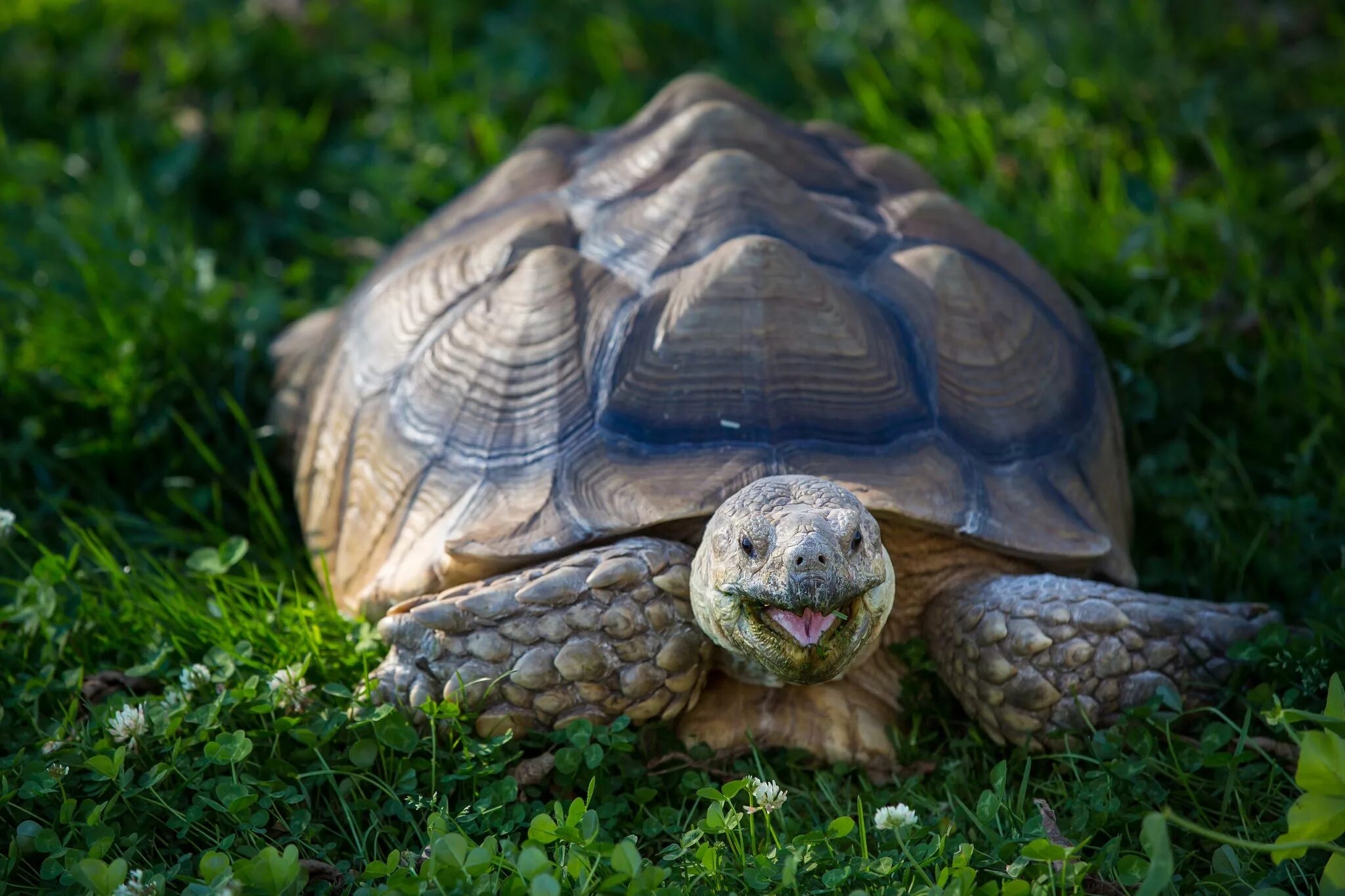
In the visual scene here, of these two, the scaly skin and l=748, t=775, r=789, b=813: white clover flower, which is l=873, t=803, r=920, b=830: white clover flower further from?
the scaly skin

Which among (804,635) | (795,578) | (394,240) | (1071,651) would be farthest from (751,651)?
(394,240)

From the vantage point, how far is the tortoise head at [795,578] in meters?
2.36

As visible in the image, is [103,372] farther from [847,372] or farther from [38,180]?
[847,372]

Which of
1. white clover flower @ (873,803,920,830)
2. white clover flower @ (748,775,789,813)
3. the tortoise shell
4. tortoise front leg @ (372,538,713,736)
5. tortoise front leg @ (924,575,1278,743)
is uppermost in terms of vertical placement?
the tortoise shell

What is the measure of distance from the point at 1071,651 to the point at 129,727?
6.38 feet

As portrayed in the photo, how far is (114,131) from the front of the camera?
501 centimetres

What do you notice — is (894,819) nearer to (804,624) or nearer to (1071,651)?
(804,624)

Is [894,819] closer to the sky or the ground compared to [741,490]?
closer to the ground

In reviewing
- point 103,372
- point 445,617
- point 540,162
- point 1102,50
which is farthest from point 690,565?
point 1102,50

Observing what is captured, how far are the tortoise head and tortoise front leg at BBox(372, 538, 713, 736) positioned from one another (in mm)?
128

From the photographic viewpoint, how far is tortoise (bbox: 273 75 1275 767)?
2699mm

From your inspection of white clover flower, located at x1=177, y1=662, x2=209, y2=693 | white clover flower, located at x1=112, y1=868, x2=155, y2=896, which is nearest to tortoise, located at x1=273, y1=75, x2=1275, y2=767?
white clover flower, located at x1=177, y1=662, x2=209, y2=693

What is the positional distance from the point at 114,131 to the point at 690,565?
11.4 ft

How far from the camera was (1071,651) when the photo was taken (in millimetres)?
2760
